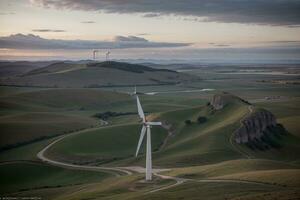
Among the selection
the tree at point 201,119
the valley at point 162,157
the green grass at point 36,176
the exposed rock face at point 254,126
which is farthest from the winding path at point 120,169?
the tree at point 201,119

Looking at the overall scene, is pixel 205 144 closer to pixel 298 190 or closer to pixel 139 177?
pixel 139 177

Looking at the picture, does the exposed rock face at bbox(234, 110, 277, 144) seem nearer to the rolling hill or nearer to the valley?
the valley

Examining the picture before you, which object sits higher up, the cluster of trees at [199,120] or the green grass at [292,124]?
the cluster of trees at [199,120]

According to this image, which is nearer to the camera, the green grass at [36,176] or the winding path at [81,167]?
the green grass at [36,176]

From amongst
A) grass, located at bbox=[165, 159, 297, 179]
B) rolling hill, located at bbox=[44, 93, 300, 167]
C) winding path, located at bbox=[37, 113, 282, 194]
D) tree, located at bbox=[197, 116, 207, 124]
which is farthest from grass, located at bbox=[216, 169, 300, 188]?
tree, located at bbox=[197, 116, 207, 124]

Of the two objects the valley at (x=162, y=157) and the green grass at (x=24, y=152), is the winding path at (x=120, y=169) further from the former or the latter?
the green grass at (x=24, y=152)

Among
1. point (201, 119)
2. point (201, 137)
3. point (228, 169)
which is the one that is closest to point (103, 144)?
point (201, 137)
